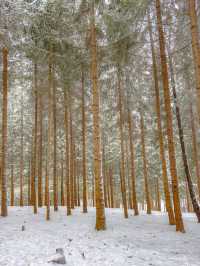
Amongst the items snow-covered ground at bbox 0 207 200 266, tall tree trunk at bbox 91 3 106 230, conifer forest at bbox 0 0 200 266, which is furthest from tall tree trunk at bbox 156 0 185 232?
tall tree trunk at bbox 91 3 106 230

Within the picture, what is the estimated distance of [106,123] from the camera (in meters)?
20.2

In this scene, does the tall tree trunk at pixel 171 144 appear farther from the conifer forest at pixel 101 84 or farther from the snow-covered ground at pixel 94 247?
the snow-covered ground at pixel 94 247

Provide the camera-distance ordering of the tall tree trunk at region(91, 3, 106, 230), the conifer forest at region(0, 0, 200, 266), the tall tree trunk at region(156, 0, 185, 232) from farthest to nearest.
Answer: the tall tree trunk at region(91, 3, 106, 230) < the tall tree trunk at region(156, 0, 185, 232) < the conifer forest at region(0, 0, 200, 266)

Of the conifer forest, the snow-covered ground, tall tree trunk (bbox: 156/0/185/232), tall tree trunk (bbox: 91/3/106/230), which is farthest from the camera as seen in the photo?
tall tree trunk (bbox: 91/3/106/230)

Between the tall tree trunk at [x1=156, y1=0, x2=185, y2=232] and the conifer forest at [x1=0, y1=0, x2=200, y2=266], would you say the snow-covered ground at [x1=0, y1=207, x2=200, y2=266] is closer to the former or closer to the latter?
the conifer forest at [x1=0, y1=0, x2=200, y2=266]

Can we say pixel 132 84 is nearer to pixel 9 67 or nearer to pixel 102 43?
pixel 102 43

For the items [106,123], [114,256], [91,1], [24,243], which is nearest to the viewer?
[114,256]

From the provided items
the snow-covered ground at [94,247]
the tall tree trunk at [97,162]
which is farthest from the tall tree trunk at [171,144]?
the tall tree trunk at [97,162]

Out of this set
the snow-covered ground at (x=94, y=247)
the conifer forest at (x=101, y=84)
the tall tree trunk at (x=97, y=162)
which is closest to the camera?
the snow-covered ground at (x=94, y=247)

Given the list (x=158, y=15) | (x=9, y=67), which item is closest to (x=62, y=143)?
(x=9, y=67)

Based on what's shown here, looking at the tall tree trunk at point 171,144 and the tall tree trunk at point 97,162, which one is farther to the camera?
the tall tree trunk at point 97,162

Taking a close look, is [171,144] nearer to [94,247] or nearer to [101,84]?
[94,247]

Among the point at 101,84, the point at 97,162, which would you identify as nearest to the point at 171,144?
the point at 97,162

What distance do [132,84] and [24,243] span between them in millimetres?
9574
